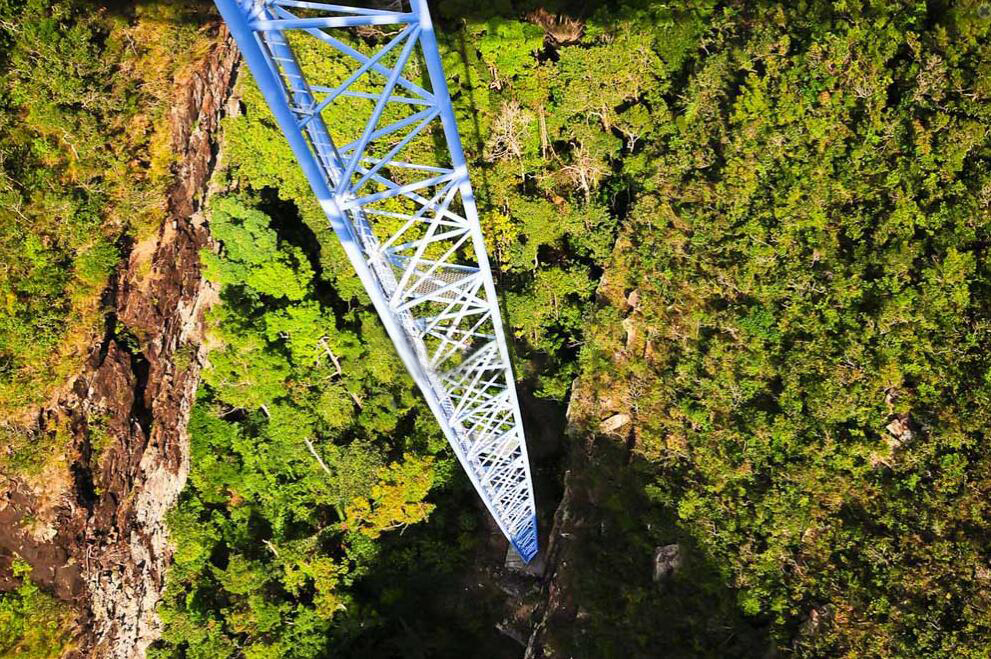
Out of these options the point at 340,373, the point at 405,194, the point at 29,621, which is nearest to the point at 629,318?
the point at 340,373

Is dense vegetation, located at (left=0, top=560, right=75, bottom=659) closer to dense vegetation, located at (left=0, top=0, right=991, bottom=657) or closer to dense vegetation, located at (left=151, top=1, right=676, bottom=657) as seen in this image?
dense vegetation, located at (left=151, top=1, right=676, bottom=657)

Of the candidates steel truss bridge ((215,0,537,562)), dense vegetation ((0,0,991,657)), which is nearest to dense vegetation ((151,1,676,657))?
dense vegetation ((0,0,991,657))

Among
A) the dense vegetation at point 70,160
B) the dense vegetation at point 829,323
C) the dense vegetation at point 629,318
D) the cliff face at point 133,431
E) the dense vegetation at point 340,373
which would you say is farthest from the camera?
the dense vegetation at point 340,373

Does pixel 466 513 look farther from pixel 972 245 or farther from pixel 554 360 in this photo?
pixel 972 245

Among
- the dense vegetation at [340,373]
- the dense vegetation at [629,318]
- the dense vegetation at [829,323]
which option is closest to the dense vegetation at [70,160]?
the dense vegetation at [629,318]

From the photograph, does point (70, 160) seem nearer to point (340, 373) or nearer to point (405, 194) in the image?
point (340, 373)

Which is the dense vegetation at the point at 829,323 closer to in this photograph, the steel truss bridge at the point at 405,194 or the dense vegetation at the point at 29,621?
the steel truss bridge at the point at 405,194
